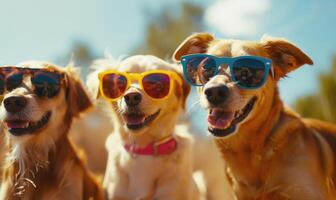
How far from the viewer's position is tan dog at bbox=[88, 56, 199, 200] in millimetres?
5328

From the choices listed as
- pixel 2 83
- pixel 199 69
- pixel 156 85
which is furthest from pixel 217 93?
pixel 2 83

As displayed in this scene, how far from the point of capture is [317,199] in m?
4.38

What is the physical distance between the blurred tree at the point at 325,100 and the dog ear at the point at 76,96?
8965 mm

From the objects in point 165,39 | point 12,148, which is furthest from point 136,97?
point 165,39

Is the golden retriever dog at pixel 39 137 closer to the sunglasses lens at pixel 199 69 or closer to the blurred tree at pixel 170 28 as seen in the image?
the sunglasses lens at pixel 199 69

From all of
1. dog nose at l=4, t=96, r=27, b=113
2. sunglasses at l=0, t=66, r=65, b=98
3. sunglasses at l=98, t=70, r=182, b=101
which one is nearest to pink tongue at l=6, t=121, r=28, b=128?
dog nose at l=4, t=96, r=27, b=113

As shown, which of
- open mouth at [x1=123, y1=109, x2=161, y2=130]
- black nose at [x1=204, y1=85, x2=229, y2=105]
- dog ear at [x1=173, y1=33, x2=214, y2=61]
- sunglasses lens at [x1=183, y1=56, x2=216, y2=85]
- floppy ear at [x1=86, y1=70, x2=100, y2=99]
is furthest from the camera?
floppy ear at [x1=86, y1=70, x2=100, y2=99]

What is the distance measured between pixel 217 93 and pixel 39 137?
7.13 feet

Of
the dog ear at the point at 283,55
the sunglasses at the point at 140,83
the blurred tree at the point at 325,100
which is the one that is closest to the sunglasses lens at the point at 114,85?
the sunglasses at the point at 140,83

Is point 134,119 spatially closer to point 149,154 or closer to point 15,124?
point 149,154

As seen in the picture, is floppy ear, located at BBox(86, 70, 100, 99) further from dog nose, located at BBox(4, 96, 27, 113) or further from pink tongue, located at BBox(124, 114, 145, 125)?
dog nose, located at BBox(4, 96, 27, 113)

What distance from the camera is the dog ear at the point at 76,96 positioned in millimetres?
5496

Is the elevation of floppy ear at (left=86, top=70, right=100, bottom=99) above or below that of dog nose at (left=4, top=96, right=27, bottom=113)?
below

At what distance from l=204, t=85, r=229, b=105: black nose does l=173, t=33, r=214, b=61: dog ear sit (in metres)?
0.93
